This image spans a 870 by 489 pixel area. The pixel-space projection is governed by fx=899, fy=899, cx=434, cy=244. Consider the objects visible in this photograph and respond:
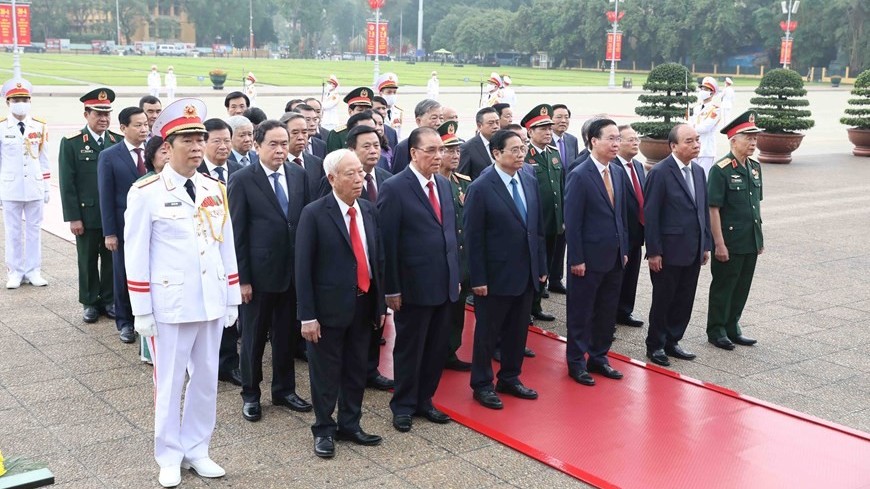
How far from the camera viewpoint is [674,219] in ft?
22.3

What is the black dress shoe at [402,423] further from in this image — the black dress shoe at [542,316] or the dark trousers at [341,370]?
the black dress shoe at [542,316]

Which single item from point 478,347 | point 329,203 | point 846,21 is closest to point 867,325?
point 478,347

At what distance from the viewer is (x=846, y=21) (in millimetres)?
62500

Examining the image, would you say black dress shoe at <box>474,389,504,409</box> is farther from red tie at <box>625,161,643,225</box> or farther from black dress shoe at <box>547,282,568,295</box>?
black dress shoe at <box>547,282,568,295</box>

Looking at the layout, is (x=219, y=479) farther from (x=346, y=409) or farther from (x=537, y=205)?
(x=537, y=205)

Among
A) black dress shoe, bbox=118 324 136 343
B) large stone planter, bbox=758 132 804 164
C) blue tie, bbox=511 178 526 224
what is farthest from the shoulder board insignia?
large stone planter, bbox=758 132 804 164

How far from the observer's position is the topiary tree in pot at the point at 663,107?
18.3 meters

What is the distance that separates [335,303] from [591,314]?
7.23 ft

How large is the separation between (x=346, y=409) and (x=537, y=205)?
182 cm

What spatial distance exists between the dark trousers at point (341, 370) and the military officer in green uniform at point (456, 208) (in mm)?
830

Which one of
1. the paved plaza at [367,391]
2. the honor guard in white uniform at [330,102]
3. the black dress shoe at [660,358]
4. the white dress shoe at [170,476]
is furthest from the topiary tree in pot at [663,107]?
the white dress shoe at [170,476]

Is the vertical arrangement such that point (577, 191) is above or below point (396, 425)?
above

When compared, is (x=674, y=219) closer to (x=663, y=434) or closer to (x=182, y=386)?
(x=663, y=434)

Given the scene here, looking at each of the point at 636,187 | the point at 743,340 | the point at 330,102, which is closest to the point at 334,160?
the point at 636,187
